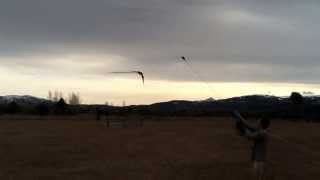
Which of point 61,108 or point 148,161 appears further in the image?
point 61,108

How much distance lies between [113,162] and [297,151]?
37.1 feet

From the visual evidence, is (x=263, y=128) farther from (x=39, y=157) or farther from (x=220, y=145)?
(x=220, y=145)

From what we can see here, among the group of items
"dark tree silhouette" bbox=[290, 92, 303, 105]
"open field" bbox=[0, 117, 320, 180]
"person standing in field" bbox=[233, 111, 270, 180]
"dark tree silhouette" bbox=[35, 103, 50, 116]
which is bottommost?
"open field" bbox=[0, 117, 320, 180]

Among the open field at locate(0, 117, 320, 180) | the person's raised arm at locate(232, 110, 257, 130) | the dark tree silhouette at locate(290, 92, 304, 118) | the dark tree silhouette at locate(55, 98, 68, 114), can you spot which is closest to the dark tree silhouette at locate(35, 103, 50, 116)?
the dark tree silhouette at locate(55, 98, 68, 114)

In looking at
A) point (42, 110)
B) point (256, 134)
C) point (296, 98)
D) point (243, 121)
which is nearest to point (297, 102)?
point (296, 98)

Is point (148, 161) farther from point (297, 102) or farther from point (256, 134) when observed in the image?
point (297, 102)

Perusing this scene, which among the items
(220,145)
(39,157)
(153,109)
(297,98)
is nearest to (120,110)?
(153,109)

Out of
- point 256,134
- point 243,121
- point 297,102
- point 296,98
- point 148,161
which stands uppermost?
point 296,98

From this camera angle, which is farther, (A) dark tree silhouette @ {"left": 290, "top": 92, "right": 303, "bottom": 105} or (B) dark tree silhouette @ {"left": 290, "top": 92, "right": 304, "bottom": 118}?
(A) dark tree silhouette @ {"left": 290, "top": 92, "right": 303, "bottom": 105}

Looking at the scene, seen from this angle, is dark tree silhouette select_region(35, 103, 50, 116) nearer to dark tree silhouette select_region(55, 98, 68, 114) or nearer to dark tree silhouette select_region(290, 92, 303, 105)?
dark tree silhouette select_region(55, 98, 68, 114)

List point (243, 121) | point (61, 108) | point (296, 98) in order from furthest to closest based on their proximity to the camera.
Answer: point (61, 108), point (296, 98), point (243, 121)

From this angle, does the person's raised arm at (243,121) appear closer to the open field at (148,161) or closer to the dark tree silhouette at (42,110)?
the open field at (148,161)

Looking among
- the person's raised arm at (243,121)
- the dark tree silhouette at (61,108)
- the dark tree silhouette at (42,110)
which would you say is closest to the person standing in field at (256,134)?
the person's raised arm at (243,121)

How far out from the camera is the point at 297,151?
36688mm
